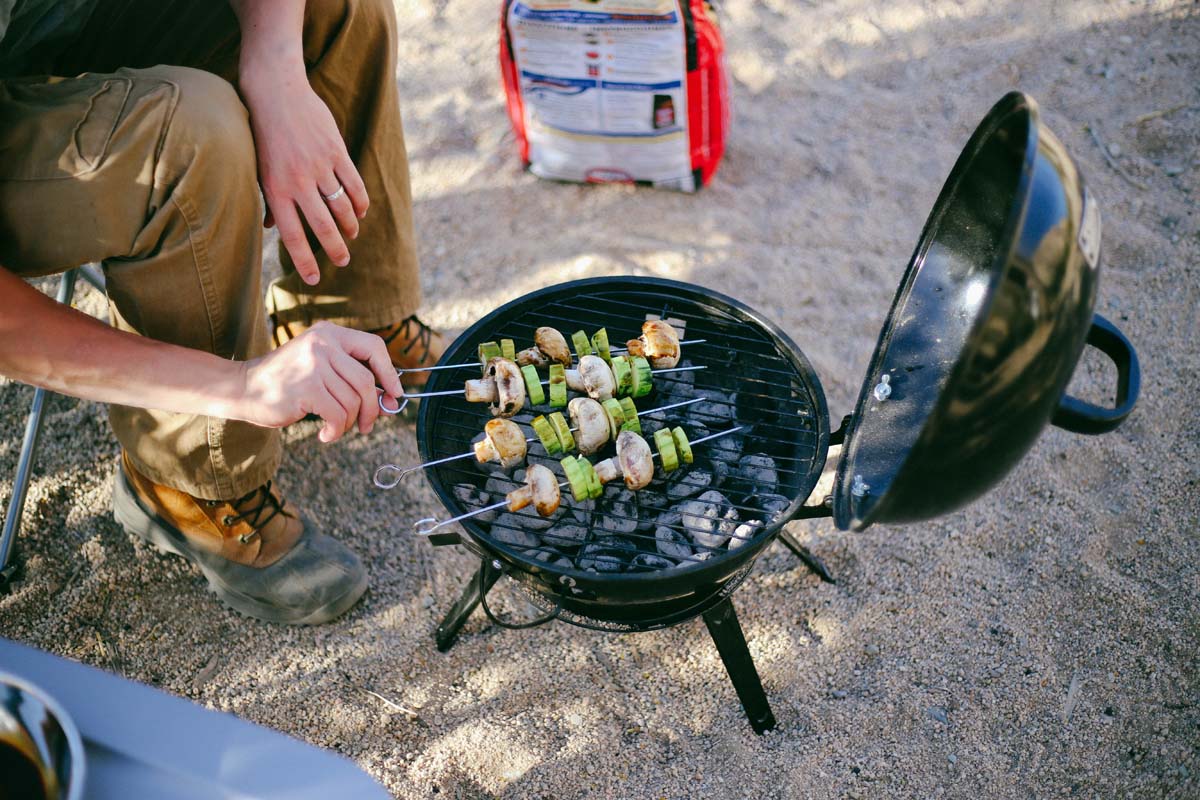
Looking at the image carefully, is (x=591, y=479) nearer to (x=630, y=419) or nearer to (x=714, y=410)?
(x=630, y=419)

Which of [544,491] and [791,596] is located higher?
[544,491]

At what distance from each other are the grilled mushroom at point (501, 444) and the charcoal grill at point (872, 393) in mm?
87

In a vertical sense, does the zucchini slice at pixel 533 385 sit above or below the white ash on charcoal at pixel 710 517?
above

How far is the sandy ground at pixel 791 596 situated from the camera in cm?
208

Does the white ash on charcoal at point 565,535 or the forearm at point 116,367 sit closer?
the forearm at point 116,367

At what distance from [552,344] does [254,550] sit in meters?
0.99

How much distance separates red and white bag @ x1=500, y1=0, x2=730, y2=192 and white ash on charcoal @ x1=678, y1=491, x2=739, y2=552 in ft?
5.96

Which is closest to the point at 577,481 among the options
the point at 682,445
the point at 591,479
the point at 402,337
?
the point at 591,479

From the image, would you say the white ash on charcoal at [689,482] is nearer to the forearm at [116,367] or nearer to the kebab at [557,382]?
the kebab at [557,382]

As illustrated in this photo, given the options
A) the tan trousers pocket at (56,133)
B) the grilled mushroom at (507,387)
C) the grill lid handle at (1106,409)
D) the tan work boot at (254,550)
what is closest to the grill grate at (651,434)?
the grilled mushroom at (507,387)

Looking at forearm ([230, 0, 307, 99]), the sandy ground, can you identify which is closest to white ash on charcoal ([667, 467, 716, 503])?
the sandy ground

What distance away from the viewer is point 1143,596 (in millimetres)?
2303

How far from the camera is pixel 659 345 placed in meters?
2.03

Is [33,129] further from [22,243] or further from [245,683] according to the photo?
[245,683]
